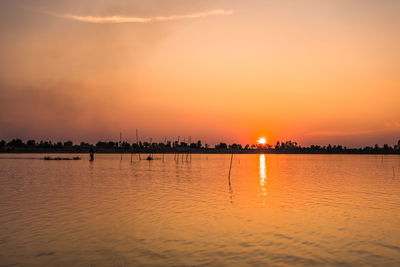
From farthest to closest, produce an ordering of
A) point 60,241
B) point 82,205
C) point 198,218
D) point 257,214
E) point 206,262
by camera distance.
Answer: point 82,205, point 257,214, point 198,218, point 60,241, point 206,262

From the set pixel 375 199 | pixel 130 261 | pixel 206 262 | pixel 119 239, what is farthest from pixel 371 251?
pixel 375 199

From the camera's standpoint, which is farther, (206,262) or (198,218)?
(198,218)

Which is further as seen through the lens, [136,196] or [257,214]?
[136,196]

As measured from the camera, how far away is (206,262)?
1278 centimetres

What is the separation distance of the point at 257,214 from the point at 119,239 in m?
10.4

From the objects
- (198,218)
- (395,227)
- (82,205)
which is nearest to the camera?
(395,227)

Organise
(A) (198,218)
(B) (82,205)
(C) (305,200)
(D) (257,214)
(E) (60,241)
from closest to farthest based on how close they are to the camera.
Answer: (E) (60,241)
(A) (198,218)
(D) (257,214)
(B) (82,205)
(C) (305,200)

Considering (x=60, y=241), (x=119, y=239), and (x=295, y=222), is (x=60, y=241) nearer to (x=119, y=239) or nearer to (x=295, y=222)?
(x=119, y=239)

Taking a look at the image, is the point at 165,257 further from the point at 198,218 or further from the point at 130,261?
the point at 198,218

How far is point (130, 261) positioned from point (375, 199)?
25.8m

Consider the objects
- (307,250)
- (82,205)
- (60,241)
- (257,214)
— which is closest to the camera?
(307,250)

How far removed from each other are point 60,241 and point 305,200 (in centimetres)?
2106

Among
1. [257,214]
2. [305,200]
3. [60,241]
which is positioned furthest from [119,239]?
[305,200]

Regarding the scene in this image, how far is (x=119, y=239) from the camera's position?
15969 millimetres
